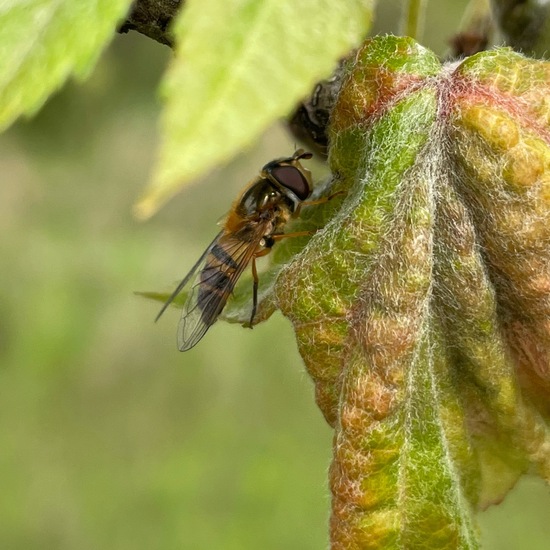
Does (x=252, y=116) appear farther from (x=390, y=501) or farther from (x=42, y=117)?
(x=42, y=117)

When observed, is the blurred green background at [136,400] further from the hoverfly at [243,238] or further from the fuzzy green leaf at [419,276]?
the fuzzy green leaf at [419,276]

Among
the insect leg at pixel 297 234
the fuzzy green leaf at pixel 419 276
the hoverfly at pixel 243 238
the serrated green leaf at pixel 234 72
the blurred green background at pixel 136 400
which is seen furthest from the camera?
the blurred green background at pixel 136 400

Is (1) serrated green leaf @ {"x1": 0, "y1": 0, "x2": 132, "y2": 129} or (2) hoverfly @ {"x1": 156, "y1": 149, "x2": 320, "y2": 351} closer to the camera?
(1) serrated green leaf @ {"x1": 0, "y1": 0, "x2": 132, "y2": 129}

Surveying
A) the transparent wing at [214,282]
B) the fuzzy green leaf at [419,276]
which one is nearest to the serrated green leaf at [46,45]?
the fuzzy green leaf at [419,276]

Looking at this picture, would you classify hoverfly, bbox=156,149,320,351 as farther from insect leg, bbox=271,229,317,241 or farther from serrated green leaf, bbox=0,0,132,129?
serrated green leaf, bbox=0,0,132,129

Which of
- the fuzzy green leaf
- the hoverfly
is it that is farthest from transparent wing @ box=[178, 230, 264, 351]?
the fuzzy green leaf

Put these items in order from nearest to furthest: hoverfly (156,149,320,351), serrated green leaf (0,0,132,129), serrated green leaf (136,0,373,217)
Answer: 1. serrated green leaf (136,0,373,217)
2. serrated green leaf (0,0,132,129)
3. hoverfly (156,149,320,351)

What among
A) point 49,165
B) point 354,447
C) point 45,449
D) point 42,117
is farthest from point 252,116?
point 42,117
